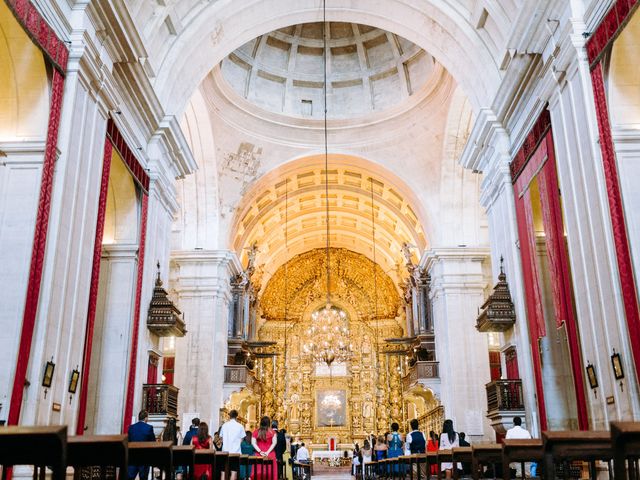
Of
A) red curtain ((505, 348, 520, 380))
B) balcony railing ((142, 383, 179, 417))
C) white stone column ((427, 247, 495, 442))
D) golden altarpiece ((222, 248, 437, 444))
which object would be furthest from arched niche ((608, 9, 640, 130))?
golden altarpiece ((222, 248, 437, 444))

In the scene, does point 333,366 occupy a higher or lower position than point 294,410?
higher

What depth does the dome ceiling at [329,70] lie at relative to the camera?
18.4 m

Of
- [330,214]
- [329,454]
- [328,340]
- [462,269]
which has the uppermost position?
[330,214]

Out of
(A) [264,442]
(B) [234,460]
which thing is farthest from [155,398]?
(B) [234,460]

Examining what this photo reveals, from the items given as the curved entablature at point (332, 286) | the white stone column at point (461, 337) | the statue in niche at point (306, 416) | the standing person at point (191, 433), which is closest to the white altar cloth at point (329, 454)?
the statue in niche at point (306, 416)

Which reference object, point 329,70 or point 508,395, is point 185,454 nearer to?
point 508,395

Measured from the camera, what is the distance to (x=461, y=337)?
17.6 meters

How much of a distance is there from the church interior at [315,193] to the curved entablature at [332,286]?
3.50m

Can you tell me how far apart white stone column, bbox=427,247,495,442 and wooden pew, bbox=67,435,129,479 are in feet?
46.2

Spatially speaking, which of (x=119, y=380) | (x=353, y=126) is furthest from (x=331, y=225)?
(x=119, y=380)

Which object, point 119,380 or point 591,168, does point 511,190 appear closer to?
point 591,168

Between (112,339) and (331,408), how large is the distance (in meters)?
18.2

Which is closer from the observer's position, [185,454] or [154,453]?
[154,453]

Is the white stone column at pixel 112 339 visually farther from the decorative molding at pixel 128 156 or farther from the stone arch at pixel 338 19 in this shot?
the stone arch at pixel 338 19
